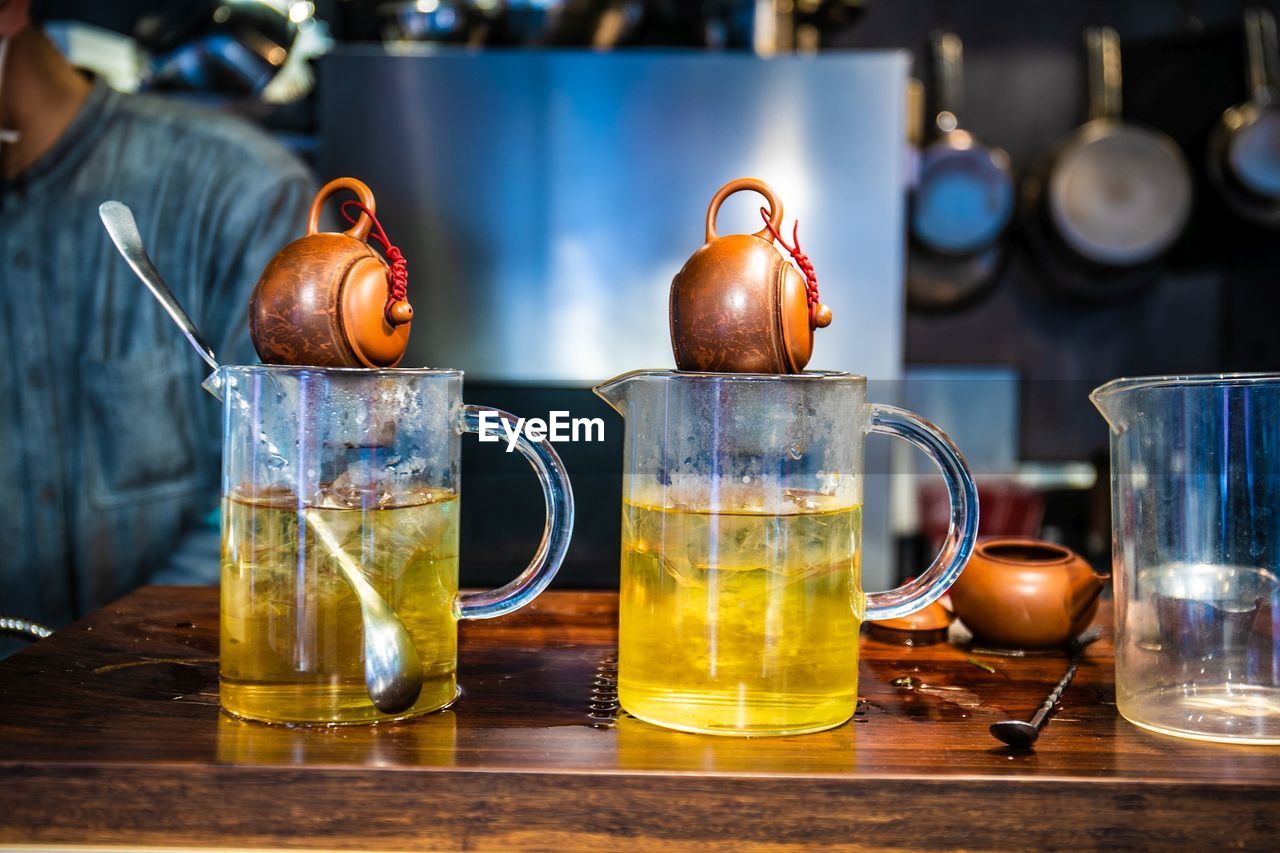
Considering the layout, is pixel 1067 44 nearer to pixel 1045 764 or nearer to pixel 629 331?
pixel 629 331

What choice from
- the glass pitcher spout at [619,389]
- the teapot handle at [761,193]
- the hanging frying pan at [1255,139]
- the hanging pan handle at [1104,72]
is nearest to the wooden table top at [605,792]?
the glass pitcher spout at [619,389]

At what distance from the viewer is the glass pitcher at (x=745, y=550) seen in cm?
72

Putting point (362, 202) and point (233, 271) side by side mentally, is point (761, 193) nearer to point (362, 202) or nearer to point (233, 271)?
point (362, 202)

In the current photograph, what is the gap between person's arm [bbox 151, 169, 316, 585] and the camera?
6.45 feet

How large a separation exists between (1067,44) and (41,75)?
7.65 ft

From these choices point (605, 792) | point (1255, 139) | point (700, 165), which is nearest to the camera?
point (605, 792)

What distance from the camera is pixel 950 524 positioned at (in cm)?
77

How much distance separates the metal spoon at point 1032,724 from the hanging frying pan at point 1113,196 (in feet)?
7.00

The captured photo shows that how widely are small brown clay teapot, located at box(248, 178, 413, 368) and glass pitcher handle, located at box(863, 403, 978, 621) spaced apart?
12.5 inches

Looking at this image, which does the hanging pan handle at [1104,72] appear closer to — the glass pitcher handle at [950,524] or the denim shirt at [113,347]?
the denim shirt at [113,347]

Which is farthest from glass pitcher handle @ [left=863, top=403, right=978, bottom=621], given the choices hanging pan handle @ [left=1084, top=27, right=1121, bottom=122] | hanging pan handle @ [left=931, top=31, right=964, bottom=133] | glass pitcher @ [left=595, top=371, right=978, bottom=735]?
hanging pan handle @ [left=1084, top=27, right=1121, bottom=122]

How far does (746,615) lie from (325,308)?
318 millimetres

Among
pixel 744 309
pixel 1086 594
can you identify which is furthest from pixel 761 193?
pixel 1086 594

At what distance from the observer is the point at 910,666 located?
0.92 meters
